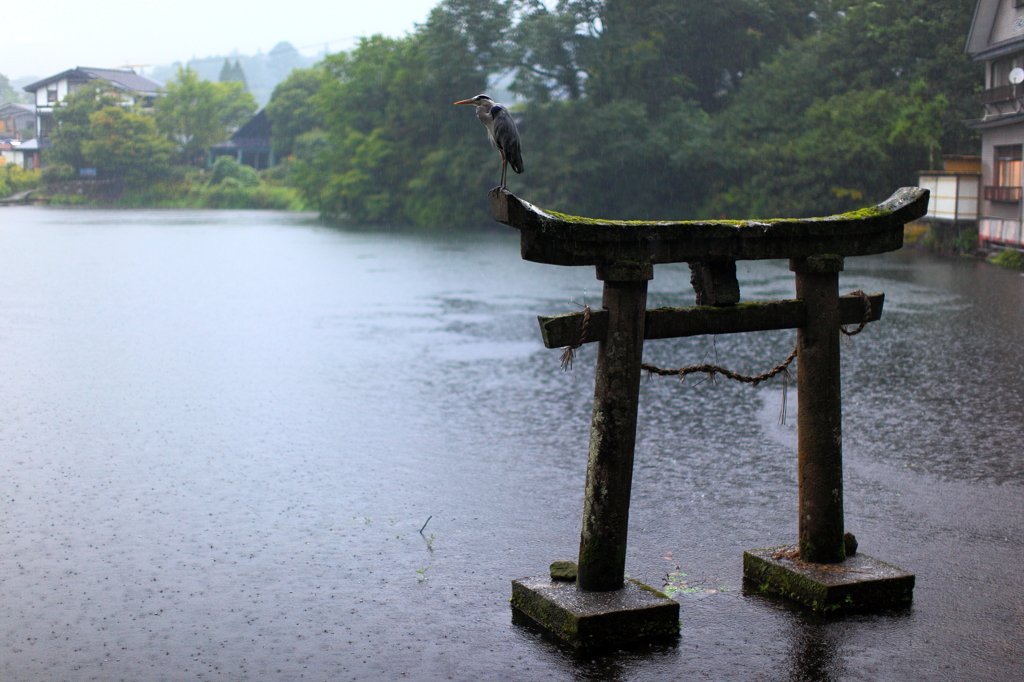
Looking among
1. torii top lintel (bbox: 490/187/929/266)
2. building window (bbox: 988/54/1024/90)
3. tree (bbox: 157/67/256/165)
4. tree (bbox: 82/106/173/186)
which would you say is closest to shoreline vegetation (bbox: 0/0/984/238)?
tree (bbox: 82/106/173/186)

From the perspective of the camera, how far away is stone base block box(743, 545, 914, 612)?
229 inches

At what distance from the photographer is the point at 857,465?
9.41 meters

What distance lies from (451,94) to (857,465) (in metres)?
46.9

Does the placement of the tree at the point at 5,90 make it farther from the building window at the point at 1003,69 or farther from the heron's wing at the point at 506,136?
the heron's wing at the point at 506,136

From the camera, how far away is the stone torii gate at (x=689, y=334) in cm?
535

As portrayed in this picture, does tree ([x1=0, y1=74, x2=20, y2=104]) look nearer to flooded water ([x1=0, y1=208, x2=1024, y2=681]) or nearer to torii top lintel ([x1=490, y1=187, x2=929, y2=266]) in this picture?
flooded water ([x1=0, y1=208, x2=1024, y2=681])

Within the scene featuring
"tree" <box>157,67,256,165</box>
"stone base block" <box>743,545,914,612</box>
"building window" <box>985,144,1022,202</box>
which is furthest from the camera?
"tree" <box>157,67,256,165</box>

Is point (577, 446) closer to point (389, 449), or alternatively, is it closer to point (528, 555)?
point (389, 449)

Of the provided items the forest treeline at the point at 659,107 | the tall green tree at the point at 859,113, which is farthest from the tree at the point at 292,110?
the tall green tree at the point at 859,113

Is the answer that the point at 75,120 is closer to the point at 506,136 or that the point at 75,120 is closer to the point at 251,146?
the point at 251,146

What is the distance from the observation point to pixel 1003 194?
27625 mm

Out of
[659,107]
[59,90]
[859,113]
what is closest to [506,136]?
[859,113]

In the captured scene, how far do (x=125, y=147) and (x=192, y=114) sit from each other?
42.6 feet

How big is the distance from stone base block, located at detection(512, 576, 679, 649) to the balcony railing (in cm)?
2470
